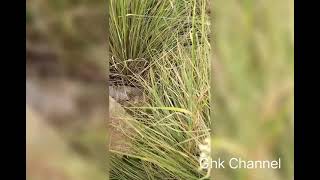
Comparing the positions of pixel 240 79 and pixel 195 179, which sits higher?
pixel 240 79

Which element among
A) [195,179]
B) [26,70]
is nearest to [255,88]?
[195,179]

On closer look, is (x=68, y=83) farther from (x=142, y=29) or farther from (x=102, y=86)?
(x=142, y=29)

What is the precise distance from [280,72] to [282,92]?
8 cm

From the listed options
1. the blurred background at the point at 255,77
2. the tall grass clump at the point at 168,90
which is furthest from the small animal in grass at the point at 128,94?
the blurred background at the point at 255,77

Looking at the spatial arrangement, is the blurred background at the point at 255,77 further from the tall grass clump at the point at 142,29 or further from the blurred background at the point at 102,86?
the tall grass clump at the point at 142,29

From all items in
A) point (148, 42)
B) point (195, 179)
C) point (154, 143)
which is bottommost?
point (195, 179)

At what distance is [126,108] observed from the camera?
7.00 ft

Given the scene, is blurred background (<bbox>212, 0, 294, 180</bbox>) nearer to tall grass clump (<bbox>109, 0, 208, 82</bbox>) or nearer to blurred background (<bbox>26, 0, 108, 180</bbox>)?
tall grass clump (<bbox>109, 0, 208, 82</bbox>)

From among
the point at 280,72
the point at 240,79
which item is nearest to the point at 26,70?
the point at 240,79

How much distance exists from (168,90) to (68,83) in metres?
0.44

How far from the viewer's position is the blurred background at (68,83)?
7.06 feet

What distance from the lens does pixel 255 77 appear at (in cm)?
210

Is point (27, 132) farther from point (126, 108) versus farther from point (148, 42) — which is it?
point (148, 42)

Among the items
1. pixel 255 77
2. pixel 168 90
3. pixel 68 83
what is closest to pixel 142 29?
pixel 168 90
